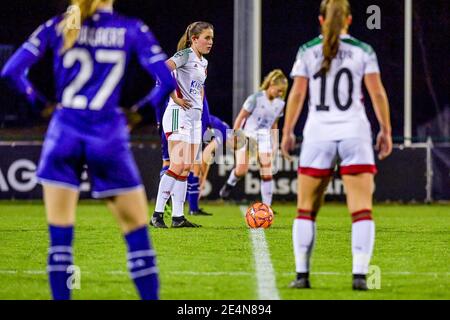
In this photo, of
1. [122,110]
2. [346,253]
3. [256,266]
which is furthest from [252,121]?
[122,110]

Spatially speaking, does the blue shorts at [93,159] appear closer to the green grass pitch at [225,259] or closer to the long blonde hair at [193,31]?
the green grass pitch at [225,259]

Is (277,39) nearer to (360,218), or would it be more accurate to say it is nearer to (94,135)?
(360,218)

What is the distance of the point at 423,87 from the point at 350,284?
1561 centimetres

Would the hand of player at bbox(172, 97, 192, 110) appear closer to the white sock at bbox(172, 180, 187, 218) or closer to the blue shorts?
the white sock at bbox(172, 180, 187, 218)

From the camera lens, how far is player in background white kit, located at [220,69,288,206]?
14.7 meters

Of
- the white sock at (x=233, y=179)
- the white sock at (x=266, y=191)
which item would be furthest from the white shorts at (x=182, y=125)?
the white sock at (x=233, y=179)

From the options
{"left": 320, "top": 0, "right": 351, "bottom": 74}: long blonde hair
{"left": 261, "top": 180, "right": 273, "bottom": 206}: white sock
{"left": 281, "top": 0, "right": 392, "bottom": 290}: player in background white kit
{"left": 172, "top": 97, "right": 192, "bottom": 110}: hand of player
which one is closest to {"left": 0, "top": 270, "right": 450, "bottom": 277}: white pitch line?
{"left": 281, "top": 0, "right": 392, "bottom": 290}: player in background white kit

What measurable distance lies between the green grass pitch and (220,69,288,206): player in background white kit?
1035 mm

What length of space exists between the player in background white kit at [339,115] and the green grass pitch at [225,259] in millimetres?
569

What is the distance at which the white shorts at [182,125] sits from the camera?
11422 mm

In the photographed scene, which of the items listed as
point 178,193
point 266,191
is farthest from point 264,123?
point 178,193

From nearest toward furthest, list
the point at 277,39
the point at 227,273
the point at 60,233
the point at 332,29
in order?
the point at 60,233 < the point at 332,29 < the point at 227,273 < the point at 277,39

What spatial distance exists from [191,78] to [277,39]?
989 centimetres

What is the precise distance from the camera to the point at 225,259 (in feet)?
28.7
